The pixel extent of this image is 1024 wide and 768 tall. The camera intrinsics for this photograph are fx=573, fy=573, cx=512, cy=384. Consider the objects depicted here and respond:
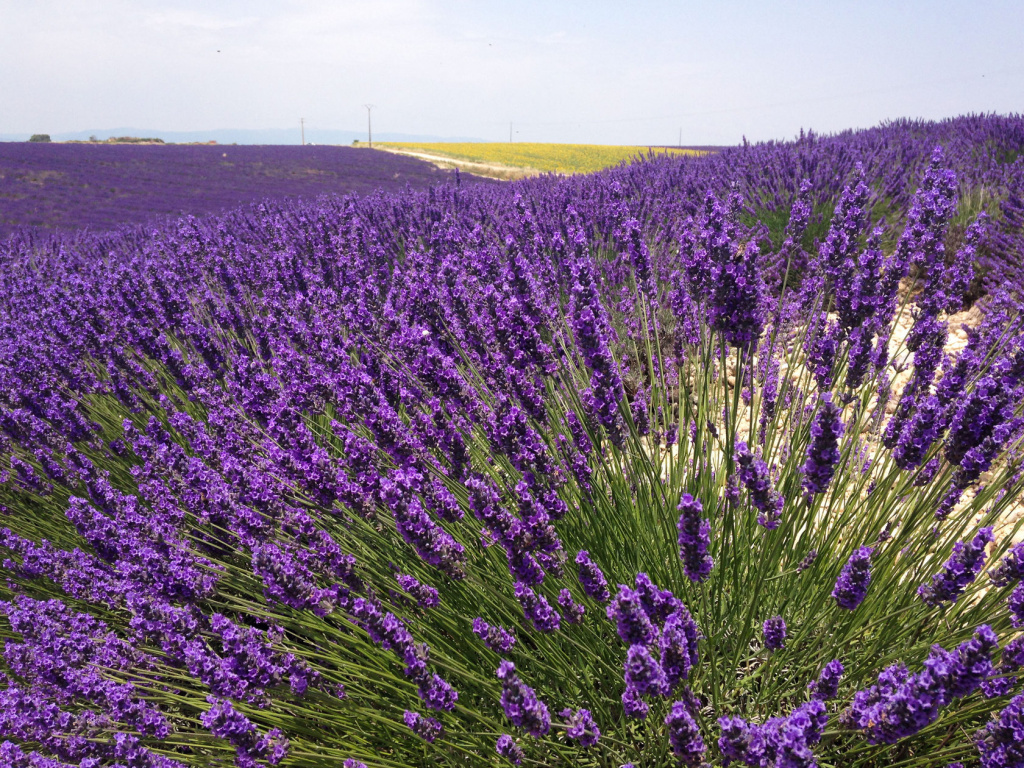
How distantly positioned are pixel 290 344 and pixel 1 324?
2.73 metres

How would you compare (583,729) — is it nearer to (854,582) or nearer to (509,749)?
(509,749)

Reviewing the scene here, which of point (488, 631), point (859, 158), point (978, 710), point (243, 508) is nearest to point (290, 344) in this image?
point (243, 508)

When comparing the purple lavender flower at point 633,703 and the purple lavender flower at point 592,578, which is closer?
the purple lavender flower at point 633,703

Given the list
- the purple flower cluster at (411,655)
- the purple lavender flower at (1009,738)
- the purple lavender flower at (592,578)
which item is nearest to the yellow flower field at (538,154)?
the purple lavender flower at (592,578)

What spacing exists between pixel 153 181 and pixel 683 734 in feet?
65.8

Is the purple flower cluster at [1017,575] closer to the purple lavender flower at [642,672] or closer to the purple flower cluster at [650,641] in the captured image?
the purple flower cluster at [650,641]

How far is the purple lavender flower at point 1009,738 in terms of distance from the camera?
1.08 m

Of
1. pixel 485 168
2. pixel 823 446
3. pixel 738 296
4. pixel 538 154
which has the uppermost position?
pixel 538 154

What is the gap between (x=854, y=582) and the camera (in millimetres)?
1330

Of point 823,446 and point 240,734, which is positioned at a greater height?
point 823,446

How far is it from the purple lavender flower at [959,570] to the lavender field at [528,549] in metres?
0.01

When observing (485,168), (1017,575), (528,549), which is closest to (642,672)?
(528,549)

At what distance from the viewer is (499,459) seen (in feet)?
7.35

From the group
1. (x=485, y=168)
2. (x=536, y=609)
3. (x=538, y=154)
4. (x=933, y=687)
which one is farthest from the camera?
(x=538, y=154)
